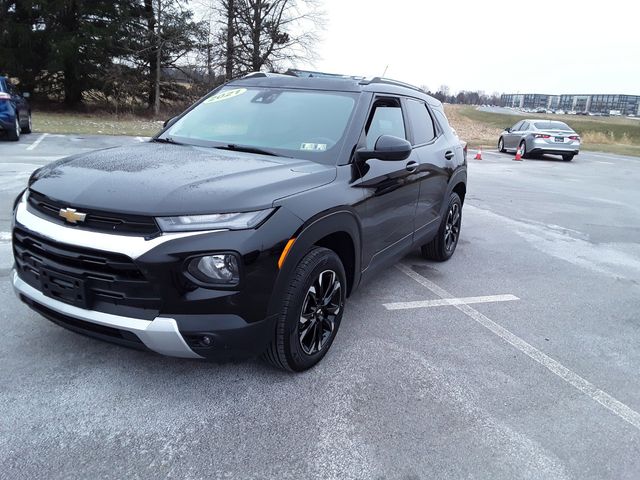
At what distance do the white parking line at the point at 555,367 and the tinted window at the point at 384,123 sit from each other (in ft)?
5.22

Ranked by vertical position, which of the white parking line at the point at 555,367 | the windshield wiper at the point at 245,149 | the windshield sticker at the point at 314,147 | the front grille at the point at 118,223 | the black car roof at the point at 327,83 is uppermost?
the black car roof at the point at 327,83

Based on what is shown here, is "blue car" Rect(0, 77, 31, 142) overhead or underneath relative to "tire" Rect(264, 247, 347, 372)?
overhead

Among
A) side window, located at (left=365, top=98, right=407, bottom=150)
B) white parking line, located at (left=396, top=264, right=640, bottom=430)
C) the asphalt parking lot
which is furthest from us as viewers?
side window, located at (left=365, top=98, right=407, bottom=150)

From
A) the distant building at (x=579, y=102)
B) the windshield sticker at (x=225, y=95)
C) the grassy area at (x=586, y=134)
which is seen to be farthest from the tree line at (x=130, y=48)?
the distant building at (x=579, y=102)

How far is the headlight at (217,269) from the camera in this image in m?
2.48

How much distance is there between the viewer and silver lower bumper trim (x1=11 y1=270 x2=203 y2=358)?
2.48 metres

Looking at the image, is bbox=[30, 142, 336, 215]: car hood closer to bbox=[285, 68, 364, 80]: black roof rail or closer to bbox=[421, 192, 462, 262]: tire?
bbox=[285, 68, 364, 80]: black roof rail

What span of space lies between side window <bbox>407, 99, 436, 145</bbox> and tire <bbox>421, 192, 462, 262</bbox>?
2.78ft

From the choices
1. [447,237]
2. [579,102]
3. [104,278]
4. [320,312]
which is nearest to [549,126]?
[447,237]

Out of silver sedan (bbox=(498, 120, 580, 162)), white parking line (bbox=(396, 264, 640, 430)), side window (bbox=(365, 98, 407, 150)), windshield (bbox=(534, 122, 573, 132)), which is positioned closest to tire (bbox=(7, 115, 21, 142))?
side window (bbox=(365, 98, 407, 150))

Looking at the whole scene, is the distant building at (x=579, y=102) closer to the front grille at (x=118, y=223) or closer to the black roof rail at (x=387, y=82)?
the black roof rail at (x=387, y=82)

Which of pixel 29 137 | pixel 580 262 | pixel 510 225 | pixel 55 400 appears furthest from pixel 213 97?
pixel 29 137

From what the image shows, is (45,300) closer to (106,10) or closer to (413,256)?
(413,256)

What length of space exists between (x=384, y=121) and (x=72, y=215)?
2.46m
